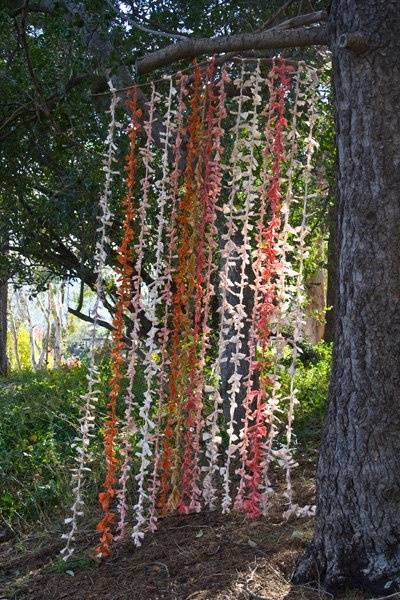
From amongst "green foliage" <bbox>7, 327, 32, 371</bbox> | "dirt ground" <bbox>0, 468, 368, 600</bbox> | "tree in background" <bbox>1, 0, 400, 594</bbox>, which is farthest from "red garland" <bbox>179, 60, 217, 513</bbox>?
"green foliage" <bbox>7, 327, 32, 371</bbox>

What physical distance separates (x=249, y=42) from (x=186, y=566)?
6.84 ft

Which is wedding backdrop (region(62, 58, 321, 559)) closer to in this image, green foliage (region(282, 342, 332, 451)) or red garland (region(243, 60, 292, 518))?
red garland (region(243, 60, 292, 518))

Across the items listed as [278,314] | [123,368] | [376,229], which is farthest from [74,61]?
[123,368]

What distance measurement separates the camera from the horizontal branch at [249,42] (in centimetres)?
314

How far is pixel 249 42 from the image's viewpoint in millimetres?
3184

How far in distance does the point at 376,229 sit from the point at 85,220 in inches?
100

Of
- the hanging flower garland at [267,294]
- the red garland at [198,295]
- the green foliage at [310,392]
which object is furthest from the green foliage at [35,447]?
the green foliage at [310,392]

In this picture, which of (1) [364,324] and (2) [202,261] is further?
(2) [202,261]

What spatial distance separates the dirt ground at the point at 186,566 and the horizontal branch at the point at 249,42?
1.97 meters

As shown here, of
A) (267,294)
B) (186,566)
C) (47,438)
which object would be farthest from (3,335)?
(186,566)

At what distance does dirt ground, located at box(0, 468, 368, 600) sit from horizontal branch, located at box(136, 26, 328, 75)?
1970mm

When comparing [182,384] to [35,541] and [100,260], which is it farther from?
[35,541]

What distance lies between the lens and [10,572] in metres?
3.93

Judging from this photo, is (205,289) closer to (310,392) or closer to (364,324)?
(364,324)
